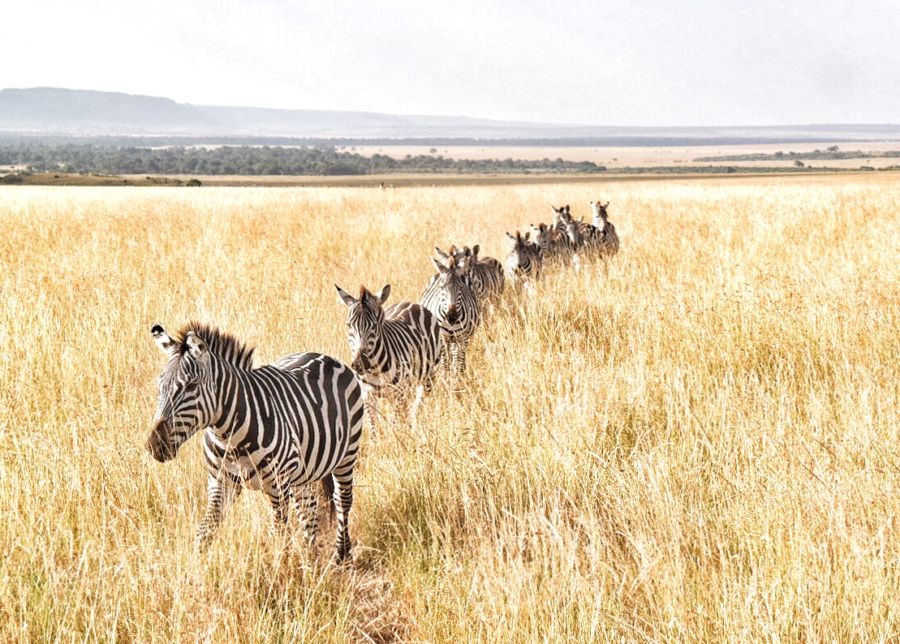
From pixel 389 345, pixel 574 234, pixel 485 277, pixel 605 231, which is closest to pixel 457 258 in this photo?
pixel 485 277

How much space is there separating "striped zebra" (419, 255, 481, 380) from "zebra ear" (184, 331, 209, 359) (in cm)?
381

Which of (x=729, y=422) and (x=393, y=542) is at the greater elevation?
(x=729, y=422)

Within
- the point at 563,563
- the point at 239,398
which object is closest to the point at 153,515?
the point at 239,398

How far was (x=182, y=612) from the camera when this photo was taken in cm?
313

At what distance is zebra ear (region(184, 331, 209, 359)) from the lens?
11.7ft

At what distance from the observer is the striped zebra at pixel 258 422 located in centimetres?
351

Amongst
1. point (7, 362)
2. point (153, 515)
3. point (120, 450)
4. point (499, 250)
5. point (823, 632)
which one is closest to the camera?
point (823, 632)

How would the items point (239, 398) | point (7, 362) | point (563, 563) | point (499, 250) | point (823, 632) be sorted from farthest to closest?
point (499, 250)
point (7, 362)
point (239, 398)
point (563, 563)
point (823, 632)

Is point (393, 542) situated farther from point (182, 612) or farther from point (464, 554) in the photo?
point (182, 612)

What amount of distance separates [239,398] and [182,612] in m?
1.05

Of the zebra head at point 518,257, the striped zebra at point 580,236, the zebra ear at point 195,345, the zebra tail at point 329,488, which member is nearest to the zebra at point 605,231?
the striped zebra at point 580,236

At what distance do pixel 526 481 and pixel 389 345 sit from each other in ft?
6.65

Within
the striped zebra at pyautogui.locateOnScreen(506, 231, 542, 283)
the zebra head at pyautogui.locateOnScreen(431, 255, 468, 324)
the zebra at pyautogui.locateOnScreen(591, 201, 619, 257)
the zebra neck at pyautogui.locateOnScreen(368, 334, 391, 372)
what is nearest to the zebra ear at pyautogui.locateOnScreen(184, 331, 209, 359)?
the zebra neck at pyautogui.locateOnScreen(368, 334, 391, 372)

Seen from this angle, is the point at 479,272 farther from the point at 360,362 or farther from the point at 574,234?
the point at 360,362
